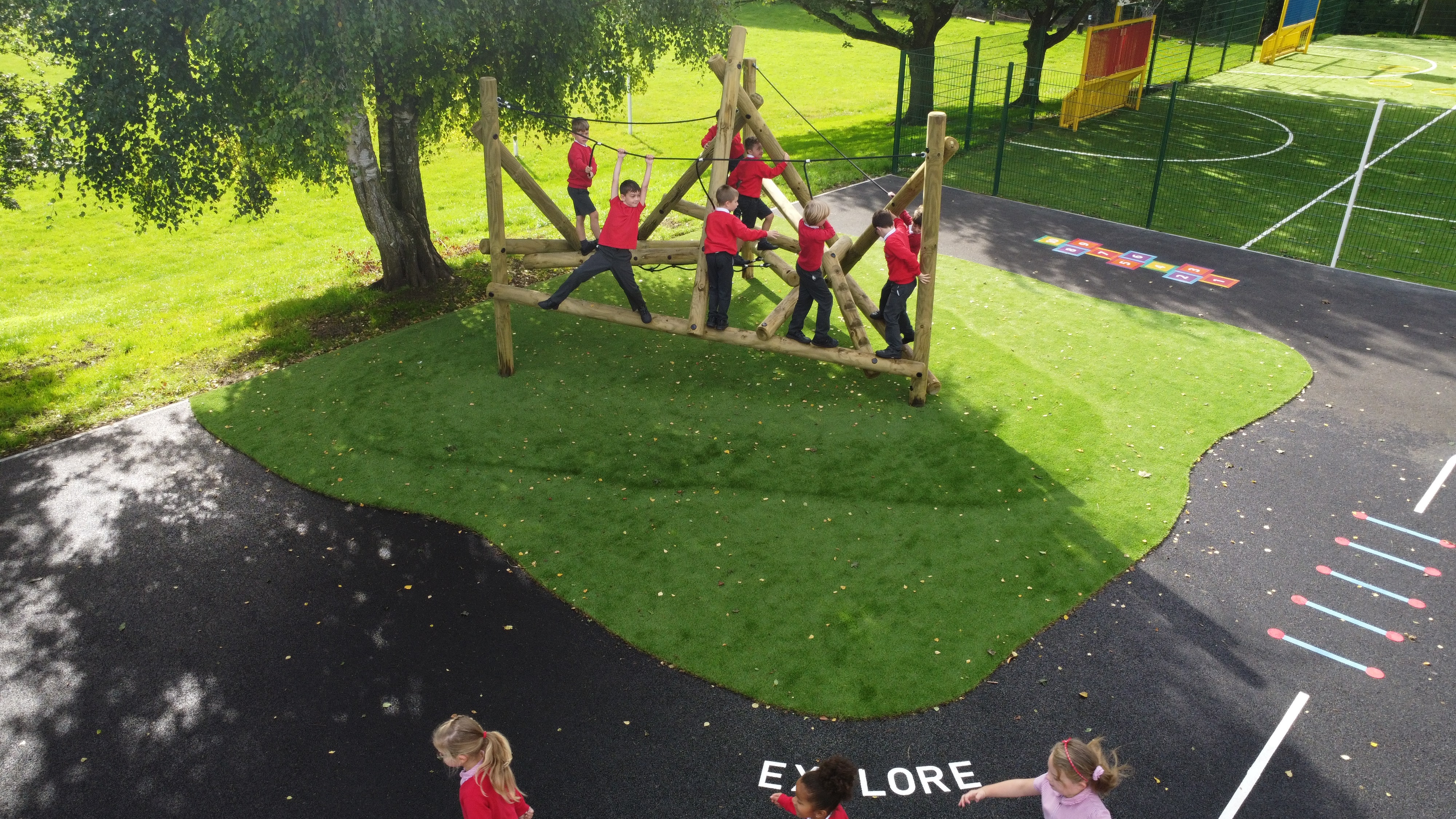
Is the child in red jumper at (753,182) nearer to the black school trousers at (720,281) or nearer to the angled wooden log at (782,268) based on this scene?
the angled wooden log at (782,268)

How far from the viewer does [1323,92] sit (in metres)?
26.4

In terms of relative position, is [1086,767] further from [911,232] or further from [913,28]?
[913,28]

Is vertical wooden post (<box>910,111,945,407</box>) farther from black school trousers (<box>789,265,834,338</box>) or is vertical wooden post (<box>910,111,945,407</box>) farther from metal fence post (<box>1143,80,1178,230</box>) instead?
metal fence post (<box>1143,80,1178,230</box>)

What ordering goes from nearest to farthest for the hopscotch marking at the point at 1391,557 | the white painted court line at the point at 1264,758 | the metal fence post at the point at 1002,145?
the white painted court line at the point at 1264,758 → the hopscotch marking at the point at 1391,557 → the metal fence post at the point at 1002,145

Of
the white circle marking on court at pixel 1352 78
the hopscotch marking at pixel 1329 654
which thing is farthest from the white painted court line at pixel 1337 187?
the hopscotch marking at pixel 1329 654

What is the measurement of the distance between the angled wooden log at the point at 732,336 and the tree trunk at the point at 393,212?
4015 millimetres

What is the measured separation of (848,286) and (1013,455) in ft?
9.42

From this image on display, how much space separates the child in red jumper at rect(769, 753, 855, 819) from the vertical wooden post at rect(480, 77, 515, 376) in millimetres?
8185

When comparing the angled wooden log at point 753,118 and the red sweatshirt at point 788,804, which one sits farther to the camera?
the angled wooden log at point 753,118

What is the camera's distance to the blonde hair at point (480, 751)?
16.0ft

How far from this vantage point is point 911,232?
10.8 metres

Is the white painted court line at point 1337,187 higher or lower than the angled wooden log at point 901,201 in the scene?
lower

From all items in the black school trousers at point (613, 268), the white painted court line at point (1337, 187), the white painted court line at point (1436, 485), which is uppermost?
the black school trousers at point (613, 268)

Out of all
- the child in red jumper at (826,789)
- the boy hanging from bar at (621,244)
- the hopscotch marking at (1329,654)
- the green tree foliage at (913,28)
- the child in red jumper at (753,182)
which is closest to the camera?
the child in red jumper at (826,789)
